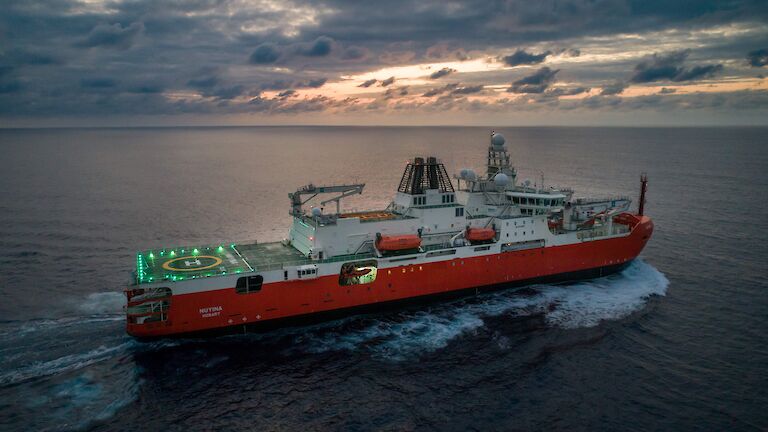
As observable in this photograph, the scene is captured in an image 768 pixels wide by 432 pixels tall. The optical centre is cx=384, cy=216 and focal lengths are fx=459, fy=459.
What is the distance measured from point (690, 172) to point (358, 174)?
64.1m

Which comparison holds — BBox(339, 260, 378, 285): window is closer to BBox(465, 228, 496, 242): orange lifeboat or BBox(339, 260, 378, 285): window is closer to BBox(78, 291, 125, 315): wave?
BBox(465, 228, 496, 242): orange lifeboat

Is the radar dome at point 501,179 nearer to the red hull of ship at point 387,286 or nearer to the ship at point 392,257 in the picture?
the ship at point 392,257

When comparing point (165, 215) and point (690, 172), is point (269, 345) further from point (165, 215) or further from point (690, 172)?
point (690, 172)

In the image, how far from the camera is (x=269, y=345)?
2491cm

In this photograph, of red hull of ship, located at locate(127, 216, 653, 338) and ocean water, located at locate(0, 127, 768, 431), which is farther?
red hull of ship, located at locate(127, 216, 653, 338)

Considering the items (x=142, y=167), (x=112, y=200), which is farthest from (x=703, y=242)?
(x=142, y=167)

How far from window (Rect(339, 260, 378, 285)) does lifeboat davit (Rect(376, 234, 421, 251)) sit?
122cm

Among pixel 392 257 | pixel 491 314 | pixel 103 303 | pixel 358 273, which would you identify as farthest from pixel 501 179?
pixel 103 303

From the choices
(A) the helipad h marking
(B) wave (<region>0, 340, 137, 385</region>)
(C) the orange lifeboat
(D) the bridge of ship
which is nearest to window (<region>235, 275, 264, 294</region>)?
(D) the bridge of ship

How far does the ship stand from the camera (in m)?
24.7

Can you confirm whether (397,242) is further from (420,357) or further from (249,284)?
(249,284)

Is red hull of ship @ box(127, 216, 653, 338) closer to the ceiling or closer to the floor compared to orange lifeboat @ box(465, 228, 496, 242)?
closer to the floor

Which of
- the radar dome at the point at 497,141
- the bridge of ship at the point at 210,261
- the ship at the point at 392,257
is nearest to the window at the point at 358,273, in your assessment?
the ship at the point at 392,257

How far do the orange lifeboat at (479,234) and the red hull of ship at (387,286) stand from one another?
1390 millimetres
